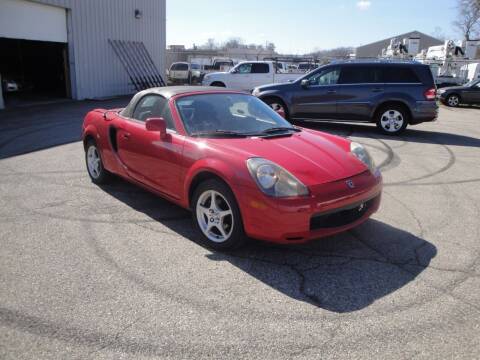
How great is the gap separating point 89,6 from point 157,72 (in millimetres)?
5696

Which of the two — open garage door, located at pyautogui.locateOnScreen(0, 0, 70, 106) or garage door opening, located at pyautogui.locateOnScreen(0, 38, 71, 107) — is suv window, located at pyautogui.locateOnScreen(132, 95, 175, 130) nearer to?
open garage door, located at pyautogui.locateOnScreen(0, 0, 70, 106)

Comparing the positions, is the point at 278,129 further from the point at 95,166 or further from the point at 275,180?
the point at 95,166

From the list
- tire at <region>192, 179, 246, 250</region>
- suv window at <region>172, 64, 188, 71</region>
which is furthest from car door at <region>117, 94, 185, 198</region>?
suv window at <region>172, 64, 188, 71</region>

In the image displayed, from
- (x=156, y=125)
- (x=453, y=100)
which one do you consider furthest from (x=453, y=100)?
(x=156, y=125)

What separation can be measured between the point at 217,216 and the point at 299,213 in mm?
835

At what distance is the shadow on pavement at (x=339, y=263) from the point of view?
128 inches

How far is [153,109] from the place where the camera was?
4.94 meters

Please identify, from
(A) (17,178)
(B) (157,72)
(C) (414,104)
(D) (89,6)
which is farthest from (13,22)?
(C) (414,104)

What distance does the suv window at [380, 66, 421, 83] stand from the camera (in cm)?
1059

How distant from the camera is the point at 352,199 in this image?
12.3ft

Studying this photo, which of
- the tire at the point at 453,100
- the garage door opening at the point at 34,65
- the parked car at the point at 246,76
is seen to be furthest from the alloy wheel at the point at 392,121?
the garage door opening at the point at 34,65

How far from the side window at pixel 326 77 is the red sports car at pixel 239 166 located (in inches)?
265

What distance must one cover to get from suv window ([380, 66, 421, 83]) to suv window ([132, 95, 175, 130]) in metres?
7.73

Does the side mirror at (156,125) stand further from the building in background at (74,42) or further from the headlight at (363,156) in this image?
the building in background at (74,42)
